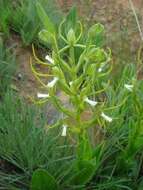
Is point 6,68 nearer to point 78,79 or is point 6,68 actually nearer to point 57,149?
point 57,149

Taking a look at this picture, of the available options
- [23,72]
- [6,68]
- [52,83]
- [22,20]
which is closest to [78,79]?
[52,83]

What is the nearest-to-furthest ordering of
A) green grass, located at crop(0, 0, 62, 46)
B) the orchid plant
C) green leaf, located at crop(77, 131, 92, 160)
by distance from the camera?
the orchid plant < green leaf, located at crop(77, 131, 92, 160) < green grass, located at crop(0, 0, 62, 46)

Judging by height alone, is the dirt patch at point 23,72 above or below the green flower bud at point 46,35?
below

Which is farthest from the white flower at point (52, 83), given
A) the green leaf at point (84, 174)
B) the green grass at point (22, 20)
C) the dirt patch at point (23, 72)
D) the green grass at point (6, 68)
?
the green grass at point (22, 20)

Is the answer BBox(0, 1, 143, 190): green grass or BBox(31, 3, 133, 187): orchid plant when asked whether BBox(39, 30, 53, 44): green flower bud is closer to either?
BBox(31, 3, 133, 187): orchid plant

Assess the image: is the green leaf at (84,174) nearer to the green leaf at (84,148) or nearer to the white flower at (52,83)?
the green leaf at (84,148)

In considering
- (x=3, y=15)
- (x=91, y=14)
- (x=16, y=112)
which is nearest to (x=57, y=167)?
(x=16, y=112)

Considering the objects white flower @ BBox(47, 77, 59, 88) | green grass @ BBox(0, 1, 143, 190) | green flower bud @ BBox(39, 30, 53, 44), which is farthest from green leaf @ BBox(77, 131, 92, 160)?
green flower bud @ BBox(39, 30, 53, 44)

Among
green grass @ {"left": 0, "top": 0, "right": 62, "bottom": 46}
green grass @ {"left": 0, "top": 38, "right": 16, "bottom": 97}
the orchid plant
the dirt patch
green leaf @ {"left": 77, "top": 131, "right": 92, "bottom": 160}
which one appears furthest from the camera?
green grass @ {"left": 0, "top": 0, "right": 62, "bottom": 46}
